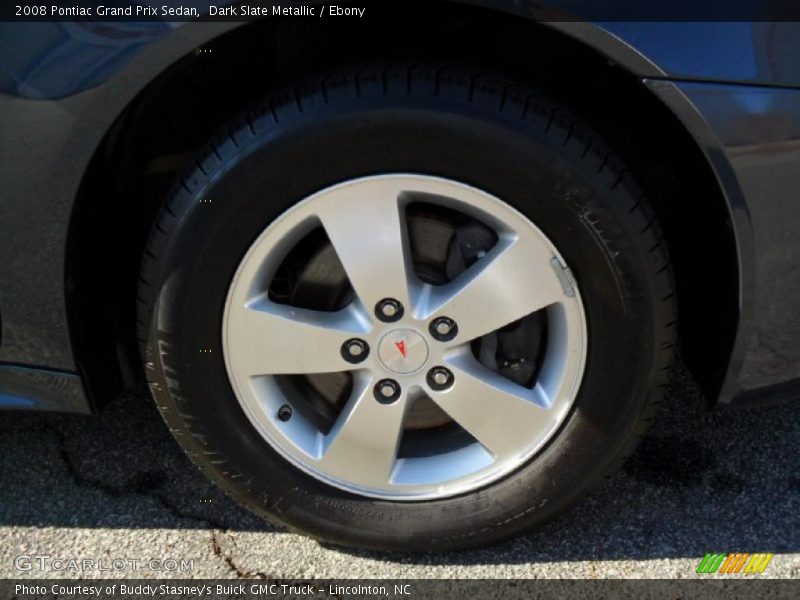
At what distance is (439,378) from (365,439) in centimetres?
19

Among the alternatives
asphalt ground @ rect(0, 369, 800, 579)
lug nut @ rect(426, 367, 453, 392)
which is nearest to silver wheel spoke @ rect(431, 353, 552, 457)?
lug nut @ rect(426, 367, 453, 392)

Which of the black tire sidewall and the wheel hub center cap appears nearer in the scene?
the black tire sidewall

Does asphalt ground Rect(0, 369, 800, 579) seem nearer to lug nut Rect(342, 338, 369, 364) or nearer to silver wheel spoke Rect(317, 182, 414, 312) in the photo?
lug nut Rect(342, 338, 369, 364)

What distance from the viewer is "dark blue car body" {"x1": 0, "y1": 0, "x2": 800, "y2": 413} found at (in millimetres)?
1458

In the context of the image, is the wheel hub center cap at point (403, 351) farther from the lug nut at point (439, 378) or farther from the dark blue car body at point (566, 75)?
the dark blue car body at point (566, 75)

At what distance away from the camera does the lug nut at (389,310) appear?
5.42ft

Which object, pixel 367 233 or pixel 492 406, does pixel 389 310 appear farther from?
pixel 492 406

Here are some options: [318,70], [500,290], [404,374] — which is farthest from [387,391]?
[318,70]

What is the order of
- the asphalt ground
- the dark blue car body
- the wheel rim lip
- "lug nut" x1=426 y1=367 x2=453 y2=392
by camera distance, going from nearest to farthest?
the dark blue car body → the wheel rim lip → "lug nut" x1=426 y1=367 x2=453 y2=392 → the asphalt ground

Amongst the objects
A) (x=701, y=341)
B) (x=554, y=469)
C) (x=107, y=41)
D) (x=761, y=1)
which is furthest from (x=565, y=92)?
(x=107, y=41)

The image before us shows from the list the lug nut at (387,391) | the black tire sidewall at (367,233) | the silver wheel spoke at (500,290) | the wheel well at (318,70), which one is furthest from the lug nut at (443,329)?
the wheel well at (318,70)

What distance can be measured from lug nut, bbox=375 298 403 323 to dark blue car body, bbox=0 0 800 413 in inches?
21.1

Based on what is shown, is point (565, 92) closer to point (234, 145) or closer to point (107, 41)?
point (234, 145)

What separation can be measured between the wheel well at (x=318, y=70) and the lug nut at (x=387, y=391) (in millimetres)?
537
